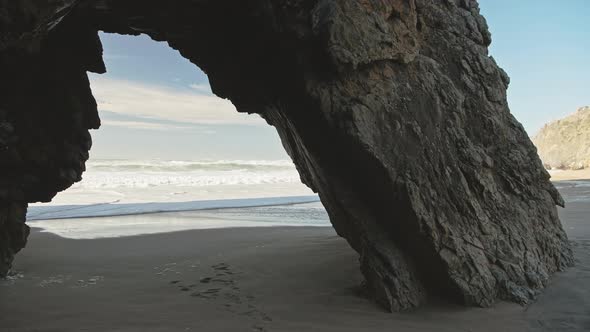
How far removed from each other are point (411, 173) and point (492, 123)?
1.63 metres

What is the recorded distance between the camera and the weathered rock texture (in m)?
45.4

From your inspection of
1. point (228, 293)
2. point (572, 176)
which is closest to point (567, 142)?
point (572, 176)

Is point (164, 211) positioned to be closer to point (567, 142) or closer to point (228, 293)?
point (228, 293)

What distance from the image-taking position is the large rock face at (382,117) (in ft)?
16.0

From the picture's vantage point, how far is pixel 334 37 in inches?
188

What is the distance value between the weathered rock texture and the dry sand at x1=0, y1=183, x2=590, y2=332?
43.3m

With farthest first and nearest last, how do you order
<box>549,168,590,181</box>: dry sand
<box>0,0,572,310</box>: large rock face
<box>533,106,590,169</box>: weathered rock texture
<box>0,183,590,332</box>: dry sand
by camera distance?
<box>533,106,590,169</box>: weathered rock texture, <box>549,168,590,181</box>: dry sand, <box>0,0,572,310</box>: large rock face, <box>0,183,590,332</box>: dry sand

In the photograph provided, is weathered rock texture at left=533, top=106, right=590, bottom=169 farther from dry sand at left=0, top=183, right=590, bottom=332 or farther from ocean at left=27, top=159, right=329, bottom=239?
dry sand at left=0, top=183, right=590, bottom=332

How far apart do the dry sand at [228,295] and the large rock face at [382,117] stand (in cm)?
35

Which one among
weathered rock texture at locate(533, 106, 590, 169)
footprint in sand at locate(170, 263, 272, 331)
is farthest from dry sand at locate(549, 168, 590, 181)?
footprint in sand at locate(170, 263, 272, 331)

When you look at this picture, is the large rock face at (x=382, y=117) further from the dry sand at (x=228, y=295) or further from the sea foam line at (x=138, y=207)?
the sea foam line at (x=138, y=207)

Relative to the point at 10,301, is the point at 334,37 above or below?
above

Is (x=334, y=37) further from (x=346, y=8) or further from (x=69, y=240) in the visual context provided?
(x=69, y=240)

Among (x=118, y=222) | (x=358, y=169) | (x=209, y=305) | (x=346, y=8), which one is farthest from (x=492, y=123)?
(x=118, y=222)
